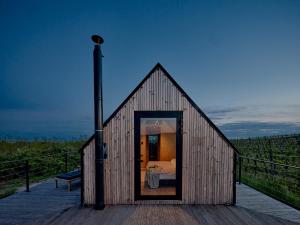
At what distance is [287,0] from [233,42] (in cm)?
225

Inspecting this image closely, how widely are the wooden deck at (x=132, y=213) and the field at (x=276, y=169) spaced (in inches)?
39.7

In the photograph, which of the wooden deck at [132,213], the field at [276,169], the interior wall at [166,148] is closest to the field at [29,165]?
the wooden deck at [132,213]

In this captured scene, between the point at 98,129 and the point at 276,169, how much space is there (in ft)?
28.5

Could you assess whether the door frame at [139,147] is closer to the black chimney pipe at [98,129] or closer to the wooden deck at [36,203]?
the black chimney pipe at [98,129]

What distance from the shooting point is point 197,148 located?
12.6 feet

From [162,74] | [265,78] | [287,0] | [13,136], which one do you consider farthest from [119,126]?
[13,136]

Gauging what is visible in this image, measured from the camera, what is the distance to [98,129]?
11.8 feet

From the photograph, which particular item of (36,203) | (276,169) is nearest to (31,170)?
(36,203)

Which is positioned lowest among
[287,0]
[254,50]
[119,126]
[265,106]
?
[119,126]

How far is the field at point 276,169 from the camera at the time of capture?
4.92 m

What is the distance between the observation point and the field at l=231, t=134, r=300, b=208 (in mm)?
4922

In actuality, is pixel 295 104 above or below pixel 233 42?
below

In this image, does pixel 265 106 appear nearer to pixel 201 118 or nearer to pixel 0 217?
pixel 201 118

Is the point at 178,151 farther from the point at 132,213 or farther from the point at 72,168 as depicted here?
the point at 72,168
